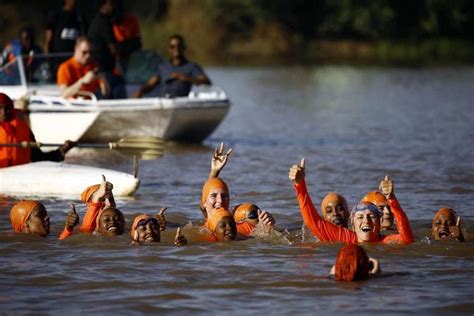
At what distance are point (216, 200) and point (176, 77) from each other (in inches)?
294

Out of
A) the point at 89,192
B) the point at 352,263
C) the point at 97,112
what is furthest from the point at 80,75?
the point at 352,263

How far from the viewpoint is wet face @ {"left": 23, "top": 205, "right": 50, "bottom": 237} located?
1270 cm

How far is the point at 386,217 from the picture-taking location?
13.0 m

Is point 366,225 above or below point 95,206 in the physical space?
below

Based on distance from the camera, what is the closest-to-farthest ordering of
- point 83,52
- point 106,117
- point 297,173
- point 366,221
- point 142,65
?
point 297,173 → point 366,221 → point 83,52 → point 106,117 → point 142,65

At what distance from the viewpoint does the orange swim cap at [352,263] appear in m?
10.4

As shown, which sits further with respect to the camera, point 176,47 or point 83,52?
point 176,47

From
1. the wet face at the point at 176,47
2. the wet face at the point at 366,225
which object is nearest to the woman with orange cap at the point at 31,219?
the wet face at the point at 366,225

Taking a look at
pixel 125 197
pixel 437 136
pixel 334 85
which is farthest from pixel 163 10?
pixel 125 197

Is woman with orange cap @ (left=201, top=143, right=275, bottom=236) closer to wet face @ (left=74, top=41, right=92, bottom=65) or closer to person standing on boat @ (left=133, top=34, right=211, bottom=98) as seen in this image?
wet face @ (left=74, top=41, right=92, bottom=65)

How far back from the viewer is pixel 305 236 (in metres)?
12.7

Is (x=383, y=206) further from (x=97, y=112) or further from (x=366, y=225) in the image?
(x=97, y=112)

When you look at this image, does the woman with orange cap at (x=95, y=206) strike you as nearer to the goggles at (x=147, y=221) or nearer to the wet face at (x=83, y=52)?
the goggles at (x=147, y=221)

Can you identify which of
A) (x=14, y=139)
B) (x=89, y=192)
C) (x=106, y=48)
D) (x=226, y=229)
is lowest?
(x=226, y=229)
